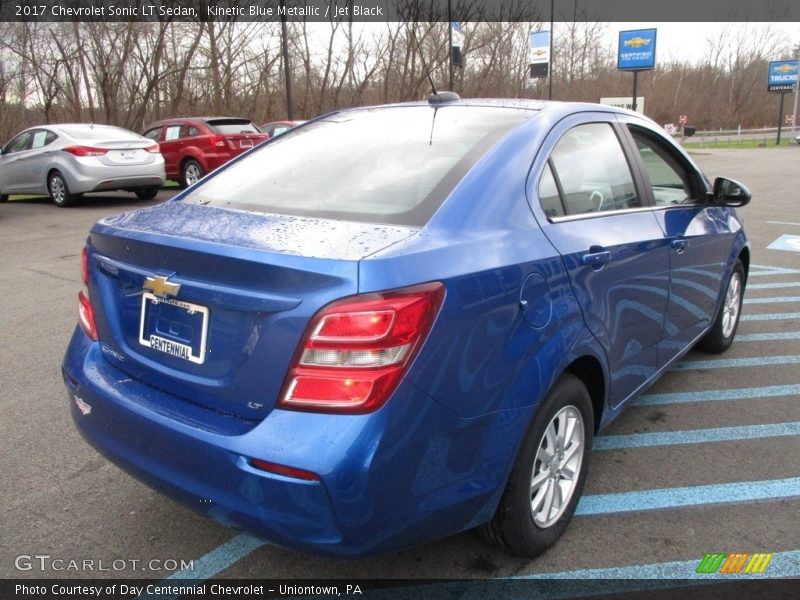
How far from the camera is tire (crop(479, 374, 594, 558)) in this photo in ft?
7.40

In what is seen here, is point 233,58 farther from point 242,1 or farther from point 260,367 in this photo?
point 260,367

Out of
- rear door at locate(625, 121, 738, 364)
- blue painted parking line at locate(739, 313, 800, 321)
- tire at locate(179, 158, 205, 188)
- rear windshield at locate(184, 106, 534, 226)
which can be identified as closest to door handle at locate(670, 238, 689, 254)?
rear door at locate(625, 121, 738, 364)

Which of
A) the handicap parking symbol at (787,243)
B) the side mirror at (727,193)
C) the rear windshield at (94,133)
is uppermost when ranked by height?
the rear windshield at (94,133)

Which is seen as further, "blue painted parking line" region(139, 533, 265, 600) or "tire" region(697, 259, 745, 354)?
"tire" region(697, 259, 745, 354)

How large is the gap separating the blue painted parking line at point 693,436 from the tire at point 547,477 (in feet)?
2.51

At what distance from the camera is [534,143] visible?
2553mm

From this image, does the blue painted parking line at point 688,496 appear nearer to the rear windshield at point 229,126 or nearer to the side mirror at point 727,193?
the side mirror at point 727,193

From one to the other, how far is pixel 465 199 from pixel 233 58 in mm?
32260

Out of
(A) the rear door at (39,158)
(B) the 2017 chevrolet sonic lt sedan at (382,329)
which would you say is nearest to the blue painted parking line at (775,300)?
(B) the 2017 chevrolet sonic lt sedan at (382,329)

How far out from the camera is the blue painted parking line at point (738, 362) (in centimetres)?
447

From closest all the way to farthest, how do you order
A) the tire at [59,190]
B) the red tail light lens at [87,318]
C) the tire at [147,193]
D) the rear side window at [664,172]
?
1. the red tail light lens at [87,318]
2. the rear side window at [664,172]
3. the tire at [59,190]
4. the tire at [147,193]

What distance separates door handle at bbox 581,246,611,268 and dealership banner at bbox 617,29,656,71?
41.8 metres

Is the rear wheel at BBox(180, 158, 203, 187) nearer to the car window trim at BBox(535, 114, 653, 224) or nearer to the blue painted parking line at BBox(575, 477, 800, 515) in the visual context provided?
the car window trim at BBox(535, 114, 653, 224)

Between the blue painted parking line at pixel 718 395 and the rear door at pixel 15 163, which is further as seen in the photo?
the rear door at pixel 15 163
